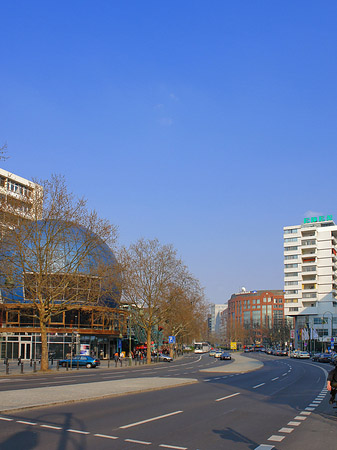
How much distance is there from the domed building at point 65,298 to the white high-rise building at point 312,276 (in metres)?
51.9

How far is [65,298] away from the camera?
179 ft

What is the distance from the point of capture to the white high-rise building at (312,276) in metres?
113

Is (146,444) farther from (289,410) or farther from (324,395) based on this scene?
(324,395)

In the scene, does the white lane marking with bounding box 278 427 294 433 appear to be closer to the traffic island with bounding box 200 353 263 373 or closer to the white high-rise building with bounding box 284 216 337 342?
the traffic island with bounding box 200 353 263 373

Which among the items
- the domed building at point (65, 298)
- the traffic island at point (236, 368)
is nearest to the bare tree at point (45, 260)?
the domed building at point (65, 298)

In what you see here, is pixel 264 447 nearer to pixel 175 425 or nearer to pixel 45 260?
pixel 175 425

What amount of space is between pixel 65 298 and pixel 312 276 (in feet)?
256

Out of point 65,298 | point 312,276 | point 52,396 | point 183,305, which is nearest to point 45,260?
point 65,298

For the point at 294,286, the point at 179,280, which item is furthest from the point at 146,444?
the point at 294,286

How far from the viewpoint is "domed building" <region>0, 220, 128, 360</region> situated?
139 ft

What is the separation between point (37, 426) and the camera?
11.3 m

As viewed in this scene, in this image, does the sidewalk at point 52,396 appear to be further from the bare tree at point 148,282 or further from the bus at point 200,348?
the bus at point 200,348

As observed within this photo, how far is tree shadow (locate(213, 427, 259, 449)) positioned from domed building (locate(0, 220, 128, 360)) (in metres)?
31.1

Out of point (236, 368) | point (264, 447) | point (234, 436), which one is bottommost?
point (236, 368)
